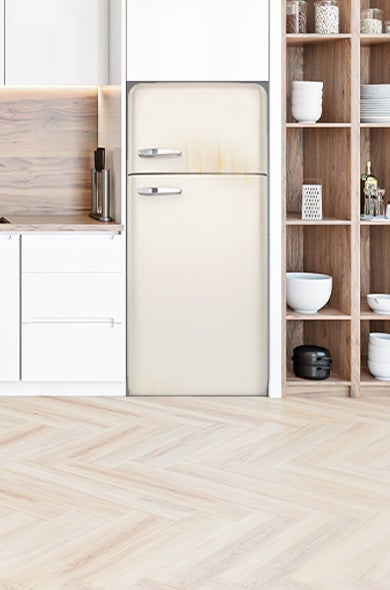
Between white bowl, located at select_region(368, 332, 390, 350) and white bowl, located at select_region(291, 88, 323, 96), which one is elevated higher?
white bowl, located at select_region(291, 88, 323, 96)

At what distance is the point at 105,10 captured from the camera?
14.3 feet

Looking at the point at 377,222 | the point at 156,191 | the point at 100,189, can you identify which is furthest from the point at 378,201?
the point at 100,189

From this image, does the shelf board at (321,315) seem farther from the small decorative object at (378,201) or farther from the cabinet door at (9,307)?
the cabinet door at (9,307)

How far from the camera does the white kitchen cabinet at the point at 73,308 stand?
4.08 m

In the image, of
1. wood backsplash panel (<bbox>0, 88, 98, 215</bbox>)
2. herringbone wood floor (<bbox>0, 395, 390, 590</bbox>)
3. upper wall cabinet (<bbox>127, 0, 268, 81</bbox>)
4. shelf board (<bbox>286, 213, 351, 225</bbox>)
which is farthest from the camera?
wood backsplash panel (<bbox>0, 88, 98, 215</bbox>)

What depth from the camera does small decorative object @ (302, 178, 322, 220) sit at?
4223mm

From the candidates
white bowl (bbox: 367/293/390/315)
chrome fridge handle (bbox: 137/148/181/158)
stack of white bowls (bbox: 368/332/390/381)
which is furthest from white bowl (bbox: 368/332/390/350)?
chrome fridge handle (bbox: 137/148/181/158)

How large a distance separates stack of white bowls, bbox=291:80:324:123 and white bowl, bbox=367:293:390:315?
872mm

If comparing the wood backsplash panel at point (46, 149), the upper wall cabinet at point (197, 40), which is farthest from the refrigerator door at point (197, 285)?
the wood backsplash panel at point (46, 149)

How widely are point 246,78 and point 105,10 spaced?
817 mm

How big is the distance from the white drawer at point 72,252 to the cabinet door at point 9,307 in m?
0.05

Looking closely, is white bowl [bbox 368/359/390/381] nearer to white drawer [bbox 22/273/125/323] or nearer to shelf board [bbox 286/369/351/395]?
shelf board [bbox 286/369/351/395]

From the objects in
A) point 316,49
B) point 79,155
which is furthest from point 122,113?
point 316,49

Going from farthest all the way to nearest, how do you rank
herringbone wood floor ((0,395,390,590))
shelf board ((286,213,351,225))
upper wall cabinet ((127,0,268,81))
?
shelf board ((286,213,351,225))
upper wall cabinet ((127,0,268,81))
herringbone wood floor ((0,395,390,590))
